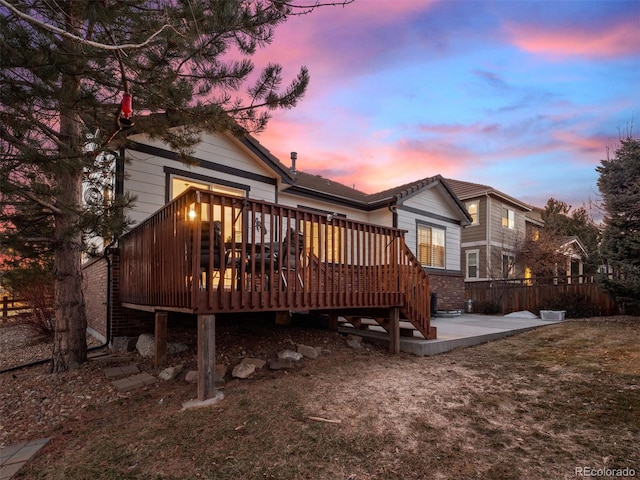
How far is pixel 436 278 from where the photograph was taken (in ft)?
41.3

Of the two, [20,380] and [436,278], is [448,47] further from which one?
[20,380]

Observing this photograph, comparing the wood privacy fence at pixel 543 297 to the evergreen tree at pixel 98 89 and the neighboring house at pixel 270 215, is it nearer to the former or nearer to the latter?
the neighboring house at pixel 270 215

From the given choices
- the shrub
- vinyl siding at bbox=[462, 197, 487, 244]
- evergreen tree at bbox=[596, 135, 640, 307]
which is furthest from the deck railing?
vinyl siding at bbox=[462, 197, 487, 244]

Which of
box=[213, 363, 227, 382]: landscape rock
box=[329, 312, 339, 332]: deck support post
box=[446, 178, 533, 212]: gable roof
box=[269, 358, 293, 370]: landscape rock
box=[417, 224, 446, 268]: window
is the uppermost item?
box=[446, 178, 533, 212]: gable roof

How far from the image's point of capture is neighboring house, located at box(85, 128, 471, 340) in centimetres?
471

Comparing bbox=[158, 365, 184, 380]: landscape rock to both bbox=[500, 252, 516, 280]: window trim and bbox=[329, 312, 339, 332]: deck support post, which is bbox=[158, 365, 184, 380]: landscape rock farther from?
bbox=[500, 252, 516, 280]: window trim

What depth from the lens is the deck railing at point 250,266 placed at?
380 centimetres

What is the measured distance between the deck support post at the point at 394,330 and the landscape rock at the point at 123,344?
4.43 meters

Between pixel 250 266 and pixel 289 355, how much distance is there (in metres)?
1.60

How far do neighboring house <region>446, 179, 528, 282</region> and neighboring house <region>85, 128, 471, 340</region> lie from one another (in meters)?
4.51

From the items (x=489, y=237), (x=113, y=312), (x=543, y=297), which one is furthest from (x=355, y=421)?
(x=489, y=237)

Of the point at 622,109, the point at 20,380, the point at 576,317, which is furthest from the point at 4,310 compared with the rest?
the point at 622,109

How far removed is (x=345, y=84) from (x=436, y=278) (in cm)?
723

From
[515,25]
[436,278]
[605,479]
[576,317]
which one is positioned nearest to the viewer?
[605,479]
